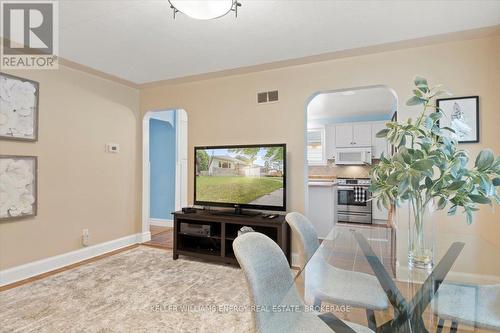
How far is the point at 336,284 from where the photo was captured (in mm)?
1724

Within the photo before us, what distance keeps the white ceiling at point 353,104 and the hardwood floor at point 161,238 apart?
3331 millimetres

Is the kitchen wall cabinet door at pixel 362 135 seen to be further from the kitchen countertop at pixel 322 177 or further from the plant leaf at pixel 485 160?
the plant leaf at pixel 485 160

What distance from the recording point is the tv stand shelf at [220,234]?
124 inches

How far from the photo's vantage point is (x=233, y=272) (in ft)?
10.5

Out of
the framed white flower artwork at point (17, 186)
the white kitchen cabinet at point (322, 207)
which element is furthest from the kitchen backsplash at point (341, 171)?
the framed white flower artwork at point (17, 186)

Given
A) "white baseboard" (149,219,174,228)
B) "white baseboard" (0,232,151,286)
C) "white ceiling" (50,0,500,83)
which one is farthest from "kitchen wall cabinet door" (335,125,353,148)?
"white baseboard" (0,232,151,286)

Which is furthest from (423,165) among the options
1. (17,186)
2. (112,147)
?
(112,147)

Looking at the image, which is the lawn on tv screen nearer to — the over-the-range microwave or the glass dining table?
the glass dining table

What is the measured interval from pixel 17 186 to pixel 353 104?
5619 mm

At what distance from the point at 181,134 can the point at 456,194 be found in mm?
4954

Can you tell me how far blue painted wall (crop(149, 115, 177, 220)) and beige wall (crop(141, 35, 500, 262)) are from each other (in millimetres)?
1252

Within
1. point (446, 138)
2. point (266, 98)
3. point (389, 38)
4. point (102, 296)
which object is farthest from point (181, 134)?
point (446, 138)

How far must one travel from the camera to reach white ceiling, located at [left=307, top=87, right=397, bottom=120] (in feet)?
16.3

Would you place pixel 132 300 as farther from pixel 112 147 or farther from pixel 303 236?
pixel 112 147
